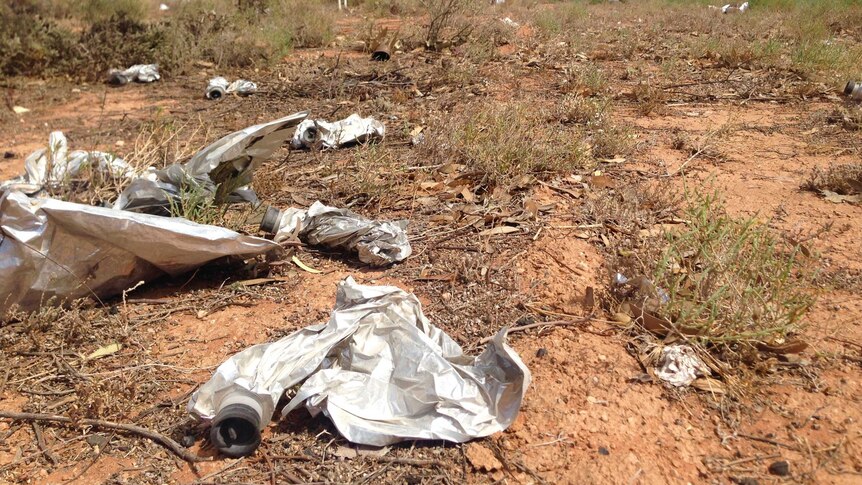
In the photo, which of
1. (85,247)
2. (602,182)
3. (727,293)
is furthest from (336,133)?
(727,293)

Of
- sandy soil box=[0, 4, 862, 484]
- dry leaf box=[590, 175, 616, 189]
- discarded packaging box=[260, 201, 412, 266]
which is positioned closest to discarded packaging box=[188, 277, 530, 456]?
sandy soil box=[0, 4, 862, 484]

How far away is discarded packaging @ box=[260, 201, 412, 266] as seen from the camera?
2.81 meters

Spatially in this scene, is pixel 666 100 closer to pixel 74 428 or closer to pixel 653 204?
pixel 653 204

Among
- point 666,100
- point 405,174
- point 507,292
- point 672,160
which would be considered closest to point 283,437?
point 507,292

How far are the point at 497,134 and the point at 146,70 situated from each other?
483 centimetres

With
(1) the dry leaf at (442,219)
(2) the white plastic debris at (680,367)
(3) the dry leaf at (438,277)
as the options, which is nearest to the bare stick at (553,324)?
(2) the white plastic debris at (680,367)

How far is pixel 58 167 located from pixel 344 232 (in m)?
1.49

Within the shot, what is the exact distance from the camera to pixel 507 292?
2.53m

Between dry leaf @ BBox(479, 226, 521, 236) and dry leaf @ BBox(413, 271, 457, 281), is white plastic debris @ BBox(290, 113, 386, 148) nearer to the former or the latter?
Result: dry leaf @ BBox(479, 226, 521, 236)

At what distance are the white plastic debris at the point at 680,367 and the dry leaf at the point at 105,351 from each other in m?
2.06

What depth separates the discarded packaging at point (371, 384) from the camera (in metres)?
1.82

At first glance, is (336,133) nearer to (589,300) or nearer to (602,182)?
(602,182)

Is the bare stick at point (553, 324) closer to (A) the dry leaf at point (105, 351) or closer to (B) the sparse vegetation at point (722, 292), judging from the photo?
(B) the sparse vegetation at point (722, 292)

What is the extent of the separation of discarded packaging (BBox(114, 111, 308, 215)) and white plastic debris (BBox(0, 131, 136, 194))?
0.59 ft
